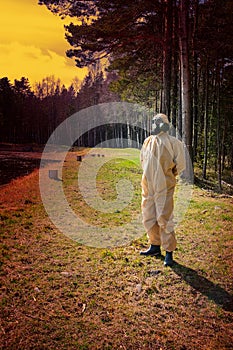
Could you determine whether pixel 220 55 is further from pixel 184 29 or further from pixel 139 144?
pixel 139 144

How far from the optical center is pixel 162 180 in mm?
4656

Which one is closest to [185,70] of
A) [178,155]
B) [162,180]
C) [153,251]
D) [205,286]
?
[178,155]

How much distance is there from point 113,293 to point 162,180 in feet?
6.04

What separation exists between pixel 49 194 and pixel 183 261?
623 centimetres

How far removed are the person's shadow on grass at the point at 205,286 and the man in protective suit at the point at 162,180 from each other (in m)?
0.25

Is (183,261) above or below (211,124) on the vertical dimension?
below

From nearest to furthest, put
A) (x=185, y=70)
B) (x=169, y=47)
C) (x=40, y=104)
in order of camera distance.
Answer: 1. (x=185, y=70)
2. (x=169, y=47)
3. (x=40, y=104)

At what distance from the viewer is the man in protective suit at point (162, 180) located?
468cm

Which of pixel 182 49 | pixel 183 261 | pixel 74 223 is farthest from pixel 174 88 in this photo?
pixel 183 261

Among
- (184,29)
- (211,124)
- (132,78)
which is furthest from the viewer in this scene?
(211,124)

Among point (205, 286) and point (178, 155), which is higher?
point (178, 155)

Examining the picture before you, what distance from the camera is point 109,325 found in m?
3.32

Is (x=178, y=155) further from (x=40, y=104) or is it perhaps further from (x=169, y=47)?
(x=40, y=104)

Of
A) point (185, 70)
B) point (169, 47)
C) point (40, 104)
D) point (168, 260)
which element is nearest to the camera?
point (168, 260)
